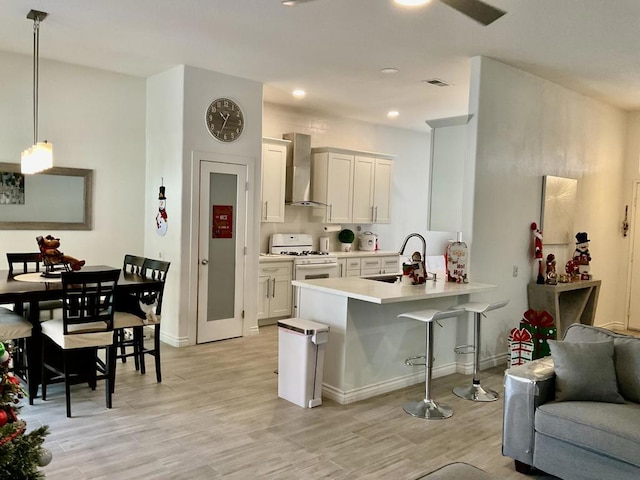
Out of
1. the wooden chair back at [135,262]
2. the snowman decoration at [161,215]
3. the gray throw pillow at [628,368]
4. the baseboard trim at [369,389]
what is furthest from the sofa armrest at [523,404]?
the snowman decoration at [161,215]

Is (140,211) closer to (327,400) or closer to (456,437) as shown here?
(327,400)

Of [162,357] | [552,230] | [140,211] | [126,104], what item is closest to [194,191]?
[140,211]

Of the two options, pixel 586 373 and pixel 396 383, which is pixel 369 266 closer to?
pixel 396 383

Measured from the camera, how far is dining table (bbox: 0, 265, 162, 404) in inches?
139

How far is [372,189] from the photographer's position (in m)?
7.78

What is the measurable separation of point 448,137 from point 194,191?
2594mm

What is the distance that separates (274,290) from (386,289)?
268 cm

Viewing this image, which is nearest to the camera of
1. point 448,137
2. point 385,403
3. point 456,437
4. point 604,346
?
point 604,346

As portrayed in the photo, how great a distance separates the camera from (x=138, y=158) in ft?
19.1

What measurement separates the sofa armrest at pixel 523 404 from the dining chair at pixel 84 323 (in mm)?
2638

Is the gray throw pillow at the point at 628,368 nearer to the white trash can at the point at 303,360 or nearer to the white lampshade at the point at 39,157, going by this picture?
the white trash can at the point at 303,360

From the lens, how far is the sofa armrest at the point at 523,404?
2869mm

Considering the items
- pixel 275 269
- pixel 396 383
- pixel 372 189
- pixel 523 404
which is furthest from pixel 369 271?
pixel 523 404

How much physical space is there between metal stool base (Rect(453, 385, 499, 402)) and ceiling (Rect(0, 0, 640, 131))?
2.80m
